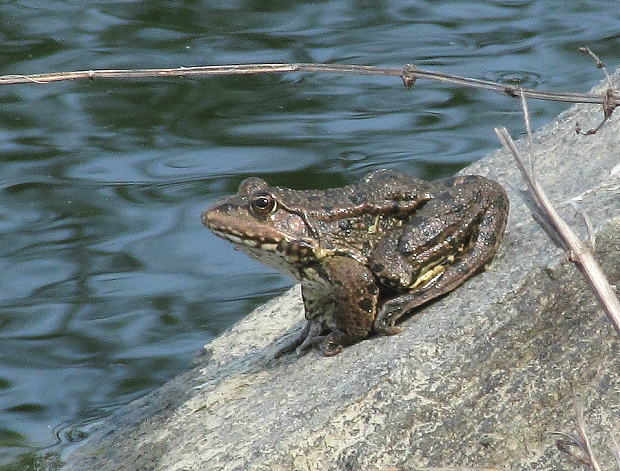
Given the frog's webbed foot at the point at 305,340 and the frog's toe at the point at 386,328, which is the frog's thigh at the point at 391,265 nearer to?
the frog's toe at the point at 386,328

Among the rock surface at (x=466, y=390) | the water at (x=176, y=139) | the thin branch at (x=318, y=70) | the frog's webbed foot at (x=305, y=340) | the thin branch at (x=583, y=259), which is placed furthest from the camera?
the water at (x=176, y=139)

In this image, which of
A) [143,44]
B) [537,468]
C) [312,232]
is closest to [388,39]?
[143,44]

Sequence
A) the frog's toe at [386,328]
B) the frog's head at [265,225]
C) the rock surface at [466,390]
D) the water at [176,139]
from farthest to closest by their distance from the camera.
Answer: the water at [176,139], the frog's head at [265,225], the frog's toe at [386,328], the rock surface at [466,390]

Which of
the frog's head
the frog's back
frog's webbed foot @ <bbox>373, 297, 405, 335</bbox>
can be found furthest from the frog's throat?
frog's webbed foot @ <bbox>373, 297, 405, 335</bbox>

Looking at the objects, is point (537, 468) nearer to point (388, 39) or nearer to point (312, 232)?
point (312, 232)

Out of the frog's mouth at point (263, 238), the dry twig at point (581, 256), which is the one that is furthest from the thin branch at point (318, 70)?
the dry twig at point (581, 256)

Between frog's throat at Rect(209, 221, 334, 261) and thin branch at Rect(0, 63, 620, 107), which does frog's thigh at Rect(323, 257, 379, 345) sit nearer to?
frog's throat at Rect(209, 221, 334, 261)

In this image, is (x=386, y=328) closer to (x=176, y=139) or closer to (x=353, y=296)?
(x=353, y=296)
